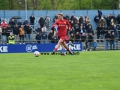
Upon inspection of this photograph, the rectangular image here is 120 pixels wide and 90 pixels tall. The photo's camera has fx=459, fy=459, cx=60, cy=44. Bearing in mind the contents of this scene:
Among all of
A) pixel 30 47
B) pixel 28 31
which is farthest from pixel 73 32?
pixel 30 47

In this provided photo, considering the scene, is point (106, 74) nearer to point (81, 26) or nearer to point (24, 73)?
point (24, 73)

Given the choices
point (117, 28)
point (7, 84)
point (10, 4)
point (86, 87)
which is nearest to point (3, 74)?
point (7, 84)

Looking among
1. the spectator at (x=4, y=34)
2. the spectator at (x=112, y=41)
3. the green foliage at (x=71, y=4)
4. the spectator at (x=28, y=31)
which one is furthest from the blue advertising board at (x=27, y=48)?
the green foliage at (x=71, y=4)

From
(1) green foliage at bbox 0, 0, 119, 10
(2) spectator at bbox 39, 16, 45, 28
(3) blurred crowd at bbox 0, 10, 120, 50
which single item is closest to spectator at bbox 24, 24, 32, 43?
(3) blurred crowd at bbox 0, 10, 120, 50

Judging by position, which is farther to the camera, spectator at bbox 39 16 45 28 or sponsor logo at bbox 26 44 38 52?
spectator at bbox 39 16 45 28

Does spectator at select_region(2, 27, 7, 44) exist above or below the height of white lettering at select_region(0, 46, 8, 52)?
above

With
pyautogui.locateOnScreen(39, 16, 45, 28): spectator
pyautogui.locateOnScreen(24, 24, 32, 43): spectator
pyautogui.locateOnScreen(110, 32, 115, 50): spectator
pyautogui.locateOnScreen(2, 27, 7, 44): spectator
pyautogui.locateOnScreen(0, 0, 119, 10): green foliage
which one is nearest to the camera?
pyautogui.locateOnScreen(2, 27, 7, 44): spectator

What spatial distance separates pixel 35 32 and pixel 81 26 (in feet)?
16.5

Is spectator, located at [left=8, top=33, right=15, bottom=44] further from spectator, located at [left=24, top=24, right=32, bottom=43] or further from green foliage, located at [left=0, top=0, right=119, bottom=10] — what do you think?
green foliage, located at [left=0, top=0, right=119, bottom=10]

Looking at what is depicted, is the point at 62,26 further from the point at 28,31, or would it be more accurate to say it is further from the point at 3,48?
the point at 28,31

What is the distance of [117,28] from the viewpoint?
151 ft

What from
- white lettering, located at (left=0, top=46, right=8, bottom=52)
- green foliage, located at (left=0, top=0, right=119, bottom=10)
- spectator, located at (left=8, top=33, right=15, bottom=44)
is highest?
green foliage, located at (left=0, top=0, right=119, bottom=10)

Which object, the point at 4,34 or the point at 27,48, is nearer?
the point at 27,48

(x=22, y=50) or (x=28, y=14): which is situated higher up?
(x=28, y=14)
